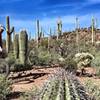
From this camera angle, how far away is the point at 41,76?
51.0 feet

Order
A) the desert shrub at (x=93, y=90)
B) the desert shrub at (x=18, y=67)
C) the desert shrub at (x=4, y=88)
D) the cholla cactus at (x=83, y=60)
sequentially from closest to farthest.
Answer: the desert shrub at (x=93, y=90), the desert shrub at (x=4, y=88), the cholla cactus at (x=83, y=60), the desert shrub at (x=18, y=67)

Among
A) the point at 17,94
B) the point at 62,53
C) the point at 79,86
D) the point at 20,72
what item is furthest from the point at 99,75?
the point at 62,53

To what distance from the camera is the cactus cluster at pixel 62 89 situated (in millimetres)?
4836

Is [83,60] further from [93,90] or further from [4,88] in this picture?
[93,90]

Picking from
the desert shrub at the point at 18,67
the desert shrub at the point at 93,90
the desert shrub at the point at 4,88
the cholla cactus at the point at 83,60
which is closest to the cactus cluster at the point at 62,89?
the desert shrub at the point at 93,90

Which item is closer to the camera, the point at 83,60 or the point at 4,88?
the point at 4,88

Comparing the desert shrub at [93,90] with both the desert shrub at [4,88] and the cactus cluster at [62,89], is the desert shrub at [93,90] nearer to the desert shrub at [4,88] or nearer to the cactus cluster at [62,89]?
the cactus cluster at [62,89]

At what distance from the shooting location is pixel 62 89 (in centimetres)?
494

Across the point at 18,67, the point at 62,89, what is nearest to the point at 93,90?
the point at 62,89

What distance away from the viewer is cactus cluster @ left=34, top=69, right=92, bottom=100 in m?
4.84

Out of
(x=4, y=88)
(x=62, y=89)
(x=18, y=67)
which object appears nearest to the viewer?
(x=62, y=89)

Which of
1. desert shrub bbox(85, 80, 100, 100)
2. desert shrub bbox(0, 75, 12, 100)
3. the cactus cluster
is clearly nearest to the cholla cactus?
desert shrub bbox(0, 75, 12, 100)

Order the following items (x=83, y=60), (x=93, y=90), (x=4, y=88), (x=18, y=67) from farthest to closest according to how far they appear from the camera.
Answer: (x=83, y=60) < (x=18, y=67) < (x=4, y=88) < (x=93, y=90)

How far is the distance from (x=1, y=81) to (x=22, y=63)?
8526 millimetres
